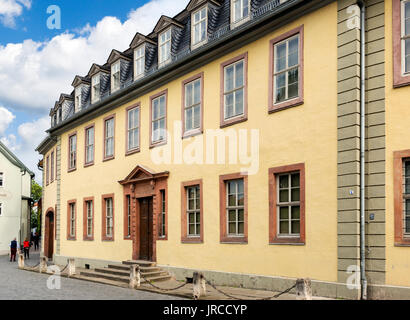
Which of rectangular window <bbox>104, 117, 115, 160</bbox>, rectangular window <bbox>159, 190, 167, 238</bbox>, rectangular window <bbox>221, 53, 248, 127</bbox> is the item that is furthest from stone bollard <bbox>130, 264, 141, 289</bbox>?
rectangular window <bbox>104, 117, 115, 160</bbox>

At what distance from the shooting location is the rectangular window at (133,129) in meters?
20.5

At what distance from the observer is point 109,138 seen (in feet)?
74.1

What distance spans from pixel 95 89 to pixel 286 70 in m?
12.6

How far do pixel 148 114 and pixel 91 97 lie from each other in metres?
5.82

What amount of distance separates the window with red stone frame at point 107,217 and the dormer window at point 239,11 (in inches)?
377

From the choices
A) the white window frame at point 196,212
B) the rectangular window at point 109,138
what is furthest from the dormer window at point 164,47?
the white window frame at point 196,212

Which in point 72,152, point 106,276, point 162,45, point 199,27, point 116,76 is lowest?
point 106,276

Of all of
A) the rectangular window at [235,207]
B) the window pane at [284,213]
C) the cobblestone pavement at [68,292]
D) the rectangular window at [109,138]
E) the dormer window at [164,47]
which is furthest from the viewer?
the rectangular window at [109,138]

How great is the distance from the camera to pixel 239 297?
12.9 meters

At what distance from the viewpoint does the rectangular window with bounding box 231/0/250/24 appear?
1559 centimetres

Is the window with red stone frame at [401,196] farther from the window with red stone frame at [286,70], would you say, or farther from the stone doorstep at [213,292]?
the window with red stone frame at [286,70]

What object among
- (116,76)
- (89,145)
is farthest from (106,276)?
(116,76)

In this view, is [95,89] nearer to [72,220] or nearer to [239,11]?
[72,220]

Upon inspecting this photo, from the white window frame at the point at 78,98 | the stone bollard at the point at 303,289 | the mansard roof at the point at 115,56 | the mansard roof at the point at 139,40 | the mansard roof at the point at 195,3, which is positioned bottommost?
the stone bollard at the point at 303,289
